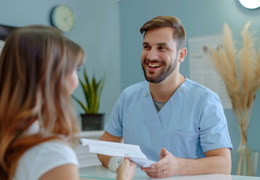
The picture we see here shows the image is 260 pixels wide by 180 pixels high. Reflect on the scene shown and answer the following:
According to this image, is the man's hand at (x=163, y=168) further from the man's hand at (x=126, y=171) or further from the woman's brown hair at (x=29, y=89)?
the woman's brown hair at (x=29, y=89)

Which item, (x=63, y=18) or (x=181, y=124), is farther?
(x=63, y=18)

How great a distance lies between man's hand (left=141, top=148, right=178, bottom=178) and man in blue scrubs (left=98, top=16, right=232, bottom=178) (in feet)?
0.71

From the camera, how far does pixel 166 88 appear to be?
5.92ft

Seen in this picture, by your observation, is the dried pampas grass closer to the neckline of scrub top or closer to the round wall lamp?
the round wall lamp

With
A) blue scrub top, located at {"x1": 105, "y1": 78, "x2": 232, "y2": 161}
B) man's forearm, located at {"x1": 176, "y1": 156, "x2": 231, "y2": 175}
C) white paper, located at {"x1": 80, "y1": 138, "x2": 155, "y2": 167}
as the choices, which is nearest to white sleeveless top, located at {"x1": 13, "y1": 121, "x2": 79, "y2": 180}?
white paper, located at {"x1": 80, "y1": 138, "x2": 155, "y2": 167}

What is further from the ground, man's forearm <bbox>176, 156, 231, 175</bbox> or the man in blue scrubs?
the man in blue scrubs

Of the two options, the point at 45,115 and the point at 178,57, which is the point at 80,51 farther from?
the point at 178,57

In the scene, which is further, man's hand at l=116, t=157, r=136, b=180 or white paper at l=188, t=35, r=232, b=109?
white paper at l=188, t=35, r=232, b=109

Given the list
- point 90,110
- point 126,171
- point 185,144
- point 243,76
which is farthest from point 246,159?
point 126,171

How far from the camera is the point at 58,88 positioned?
747 mm

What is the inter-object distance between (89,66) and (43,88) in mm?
2758

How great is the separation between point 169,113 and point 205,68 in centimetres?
156

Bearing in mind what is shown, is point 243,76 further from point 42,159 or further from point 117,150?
point 42,159

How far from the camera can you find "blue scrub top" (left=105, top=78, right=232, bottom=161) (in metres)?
1.62
